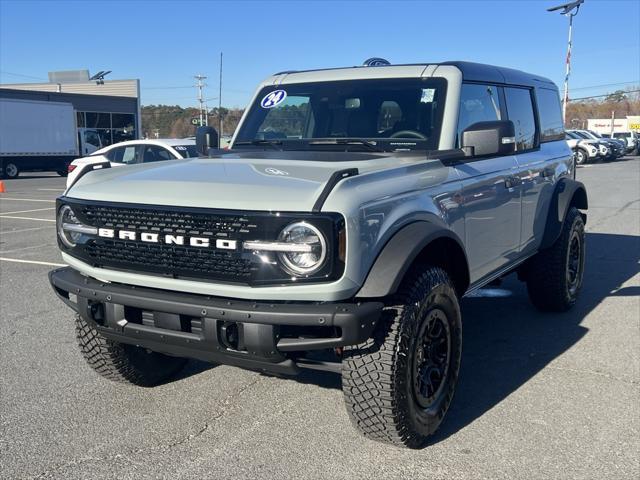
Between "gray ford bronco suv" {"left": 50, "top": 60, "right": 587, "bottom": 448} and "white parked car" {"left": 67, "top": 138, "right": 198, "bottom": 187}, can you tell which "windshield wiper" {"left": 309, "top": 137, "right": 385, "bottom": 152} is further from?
"white parked car" {"left": 67, "top": 138, "right": 198, "bottom": 187}

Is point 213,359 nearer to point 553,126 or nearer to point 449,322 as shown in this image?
point 449,322

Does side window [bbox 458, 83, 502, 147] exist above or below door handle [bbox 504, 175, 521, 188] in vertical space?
above

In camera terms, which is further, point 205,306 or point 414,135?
point 414,135

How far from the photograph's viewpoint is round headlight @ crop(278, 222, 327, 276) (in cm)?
278

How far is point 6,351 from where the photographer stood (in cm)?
477

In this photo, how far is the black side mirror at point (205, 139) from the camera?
192 inches

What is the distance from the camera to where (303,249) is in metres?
2.78

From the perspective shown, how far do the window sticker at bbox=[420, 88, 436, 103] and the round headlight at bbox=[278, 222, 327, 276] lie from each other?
173cm

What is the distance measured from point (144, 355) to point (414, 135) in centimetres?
218

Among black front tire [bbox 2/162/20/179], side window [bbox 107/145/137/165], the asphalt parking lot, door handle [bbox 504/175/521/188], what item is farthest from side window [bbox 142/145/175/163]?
black front tire [bbox 2/162/20/179]

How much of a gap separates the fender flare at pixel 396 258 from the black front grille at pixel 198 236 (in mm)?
195

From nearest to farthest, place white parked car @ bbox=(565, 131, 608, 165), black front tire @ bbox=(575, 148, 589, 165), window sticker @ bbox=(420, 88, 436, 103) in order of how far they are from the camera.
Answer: window sticker @ bbox=(420, 88, 436, 103) < black front tire @ bbox=(575, 148, 589, 165) < white parked car @ bbox=(565, 131, 608, 165)

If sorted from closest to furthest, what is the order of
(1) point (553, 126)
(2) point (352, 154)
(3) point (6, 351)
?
(2) point (352, 154) → (3) point (6, 351) → (1) point (553, 126)

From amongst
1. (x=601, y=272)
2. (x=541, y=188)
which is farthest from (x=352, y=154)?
(x=601, y=272)
